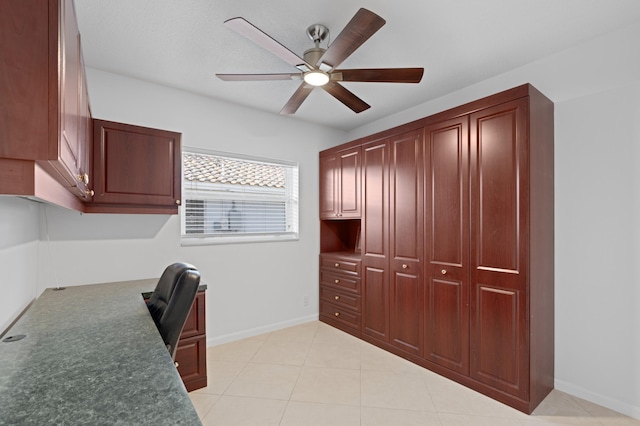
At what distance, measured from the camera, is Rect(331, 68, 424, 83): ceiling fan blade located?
1940 mm

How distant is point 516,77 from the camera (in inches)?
104

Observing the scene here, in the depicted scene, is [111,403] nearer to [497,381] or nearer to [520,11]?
[497,381]

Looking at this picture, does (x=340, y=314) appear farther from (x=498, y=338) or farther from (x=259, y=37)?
(x=259, y=37)

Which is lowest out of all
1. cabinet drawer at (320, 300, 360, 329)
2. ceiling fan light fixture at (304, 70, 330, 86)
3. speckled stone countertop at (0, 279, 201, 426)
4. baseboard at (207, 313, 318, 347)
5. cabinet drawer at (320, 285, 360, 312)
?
baseboard at (207, 313, 318, 347)

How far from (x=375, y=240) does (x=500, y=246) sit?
1218 mm

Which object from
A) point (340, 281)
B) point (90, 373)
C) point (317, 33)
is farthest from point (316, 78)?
point (340, 281)

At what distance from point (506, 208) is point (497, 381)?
4.08 feet

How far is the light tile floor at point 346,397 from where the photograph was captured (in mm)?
2037

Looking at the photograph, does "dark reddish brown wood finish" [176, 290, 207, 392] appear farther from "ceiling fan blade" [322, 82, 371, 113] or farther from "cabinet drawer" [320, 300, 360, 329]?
"ceiling fan blade" [322, 82, 371, 113]

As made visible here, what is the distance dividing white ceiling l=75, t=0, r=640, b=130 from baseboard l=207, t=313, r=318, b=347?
8.23 feet

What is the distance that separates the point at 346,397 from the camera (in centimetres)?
229

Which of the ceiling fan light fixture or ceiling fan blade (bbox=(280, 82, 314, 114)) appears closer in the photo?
the ceiling fan light fixture

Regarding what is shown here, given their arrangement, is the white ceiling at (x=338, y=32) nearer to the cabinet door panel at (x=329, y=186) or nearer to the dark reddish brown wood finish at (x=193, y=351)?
the cabinet door panel at (x=329, y=186)

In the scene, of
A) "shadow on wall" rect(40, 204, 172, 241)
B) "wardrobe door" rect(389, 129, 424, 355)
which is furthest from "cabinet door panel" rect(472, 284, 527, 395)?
"shadow on wall" rect(40, 204, 172, 241)
